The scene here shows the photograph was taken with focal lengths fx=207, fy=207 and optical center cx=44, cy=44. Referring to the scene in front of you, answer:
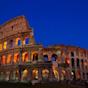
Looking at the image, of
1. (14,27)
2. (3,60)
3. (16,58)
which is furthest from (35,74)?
(14,27)

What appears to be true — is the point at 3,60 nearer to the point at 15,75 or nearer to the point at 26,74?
the point at 15,75

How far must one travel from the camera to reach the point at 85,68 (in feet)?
187

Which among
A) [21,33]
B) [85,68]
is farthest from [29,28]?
[85,68]

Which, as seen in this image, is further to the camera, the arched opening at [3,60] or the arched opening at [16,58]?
the arched opening at [3,60]

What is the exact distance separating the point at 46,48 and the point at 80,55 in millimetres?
11082

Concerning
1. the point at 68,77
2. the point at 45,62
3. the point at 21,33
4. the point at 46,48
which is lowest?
the point at 68,77

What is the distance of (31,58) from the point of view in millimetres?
47625

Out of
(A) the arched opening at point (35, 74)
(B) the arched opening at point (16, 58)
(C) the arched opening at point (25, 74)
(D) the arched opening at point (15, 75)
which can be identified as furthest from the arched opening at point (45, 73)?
(B) the arched opening at point (16, 58)

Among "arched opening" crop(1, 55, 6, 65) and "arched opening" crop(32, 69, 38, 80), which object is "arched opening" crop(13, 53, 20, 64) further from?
"arched opening" crop(32, 69, 38, 80)

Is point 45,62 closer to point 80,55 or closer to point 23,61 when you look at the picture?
point 23,61

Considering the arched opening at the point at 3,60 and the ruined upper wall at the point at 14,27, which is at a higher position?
the ruined upper wall at the point at 14,27

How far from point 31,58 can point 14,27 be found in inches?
407

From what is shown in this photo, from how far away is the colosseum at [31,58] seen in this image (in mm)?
45375

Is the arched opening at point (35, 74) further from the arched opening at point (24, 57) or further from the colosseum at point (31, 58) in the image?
the arched opening at point (24, 57)
